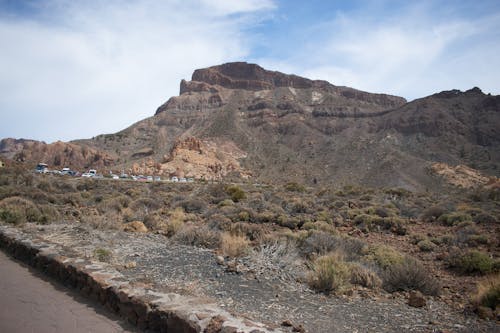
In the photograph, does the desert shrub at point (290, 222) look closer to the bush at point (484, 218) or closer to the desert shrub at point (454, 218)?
the desert shrub at point (454, 218)

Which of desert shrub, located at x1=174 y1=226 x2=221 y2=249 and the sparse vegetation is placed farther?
desert shrub, located at x1=174 y1=226 x2=221 y2=249

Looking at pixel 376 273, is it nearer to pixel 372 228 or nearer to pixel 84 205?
pixel 372 228

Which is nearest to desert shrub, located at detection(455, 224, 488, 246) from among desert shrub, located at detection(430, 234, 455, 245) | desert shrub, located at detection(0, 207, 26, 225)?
desert shrub, located at detection(430, 234, 455, 245)

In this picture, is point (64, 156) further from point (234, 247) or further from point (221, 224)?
point (234, 247)

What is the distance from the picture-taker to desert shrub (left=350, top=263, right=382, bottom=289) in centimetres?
824

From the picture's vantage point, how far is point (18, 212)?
13.9 m

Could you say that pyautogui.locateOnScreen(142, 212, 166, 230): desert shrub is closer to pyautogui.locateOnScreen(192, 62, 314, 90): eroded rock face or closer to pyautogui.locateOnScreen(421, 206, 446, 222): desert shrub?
pyautogui.locateOnScreen(421, 206, 446, 222): desert shrub

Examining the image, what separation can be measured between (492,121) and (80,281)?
102m

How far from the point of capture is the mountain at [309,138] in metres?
71.8

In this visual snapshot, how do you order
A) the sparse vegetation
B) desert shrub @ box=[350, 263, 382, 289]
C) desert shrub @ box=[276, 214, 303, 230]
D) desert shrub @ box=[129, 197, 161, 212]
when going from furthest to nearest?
1. desert shrub @ box=[129, 197, 161, 212]
2. desert shrub @ box=[276, 214, 303, 230]
3. the sparse vegetation
4. desert shrub @ box=[350, 263, 382, 289]

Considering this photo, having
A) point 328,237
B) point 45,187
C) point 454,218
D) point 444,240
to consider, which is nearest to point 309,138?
point 45,187

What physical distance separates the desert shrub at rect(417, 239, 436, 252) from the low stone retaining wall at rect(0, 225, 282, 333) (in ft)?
35.0

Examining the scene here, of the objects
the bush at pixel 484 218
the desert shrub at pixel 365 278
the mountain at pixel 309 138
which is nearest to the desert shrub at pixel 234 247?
the desert shrub at pixel 365 278

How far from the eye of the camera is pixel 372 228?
17453mm
